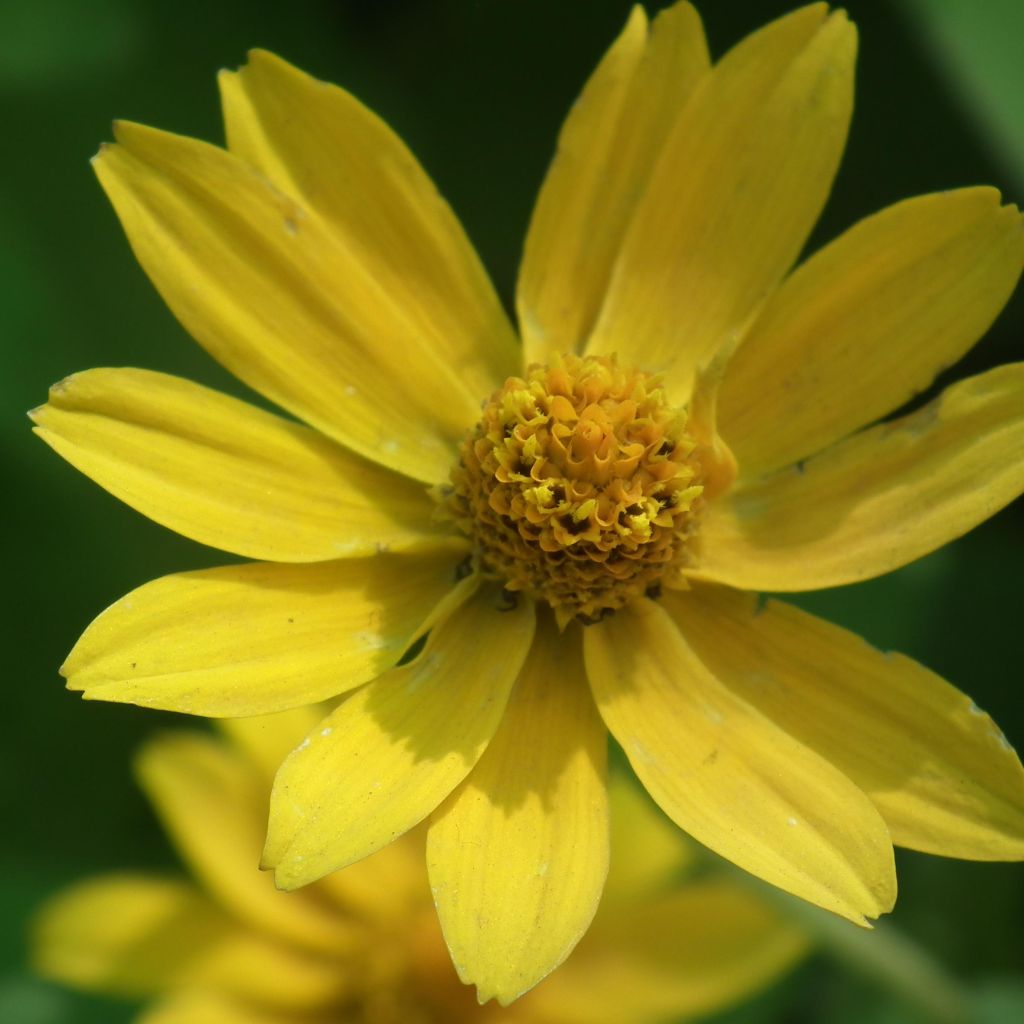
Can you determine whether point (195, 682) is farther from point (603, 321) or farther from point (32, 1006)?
point (32, 1006)

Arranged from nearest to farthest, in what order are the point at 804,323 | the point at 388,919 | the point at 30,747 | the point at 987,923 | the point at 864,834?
the point at 864,834, the point at 804,323, the point at 388,919, the point at 987,923, the point at 30,747

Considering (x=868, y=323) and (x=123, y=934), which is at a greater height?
(x=868, y=323)

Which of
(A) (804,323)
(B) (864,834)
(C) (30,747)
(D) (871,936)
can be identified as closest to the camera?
(B) (864,834)

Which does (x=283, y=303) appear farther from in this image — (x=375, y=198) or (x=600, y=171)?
(x=600, y=171)

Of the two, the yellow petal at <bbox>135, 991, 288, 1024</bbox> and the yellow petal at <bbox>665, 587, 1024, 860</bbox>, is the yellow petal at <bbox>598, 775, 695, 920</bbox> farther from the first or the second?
the yellow petal at <bbox>665, 587, 1024, 860</bbox>

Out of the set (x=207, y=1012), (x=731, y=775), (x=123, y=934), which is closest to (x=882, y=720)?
(x=731, y=775)

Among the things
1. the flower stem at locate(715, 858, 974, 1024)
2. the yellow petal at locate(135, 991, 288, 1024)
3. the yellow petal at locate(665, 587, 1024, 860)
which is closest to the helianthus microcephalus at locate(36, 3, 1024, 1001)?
the yellow petal at locate(665, 587, 1024, 860)

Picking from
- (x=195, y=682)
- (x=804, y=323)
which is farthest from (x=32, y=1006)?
(x=804, y=323)
